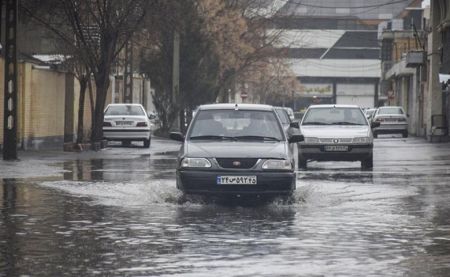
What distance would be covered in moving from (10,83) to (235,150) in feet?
41.7

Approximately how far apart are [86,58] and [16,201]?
823 inches

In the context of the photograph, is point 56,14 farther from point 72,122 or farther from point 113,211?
point 113,211

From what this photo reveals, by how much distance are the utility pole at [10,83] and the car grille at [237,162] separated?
1241cm

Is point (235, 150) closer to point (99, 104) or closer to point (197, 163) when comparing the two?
point (197, 163)

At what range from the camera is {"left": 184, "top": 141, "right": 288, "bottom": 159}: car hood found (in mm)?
17016

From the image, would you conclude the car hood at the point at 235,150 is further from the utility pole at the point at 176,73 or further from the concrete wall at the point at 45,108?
the utility pole at the point at 176,73

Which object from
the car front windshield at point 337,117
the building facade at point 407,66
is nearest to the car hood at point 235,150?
the car front windshield at point 337,117

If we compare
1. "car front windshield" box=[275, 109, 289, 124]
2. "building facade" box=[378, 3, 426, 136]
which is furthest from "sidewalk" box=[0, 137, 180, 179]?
"building facade" box=[378, 3, 426, 136]

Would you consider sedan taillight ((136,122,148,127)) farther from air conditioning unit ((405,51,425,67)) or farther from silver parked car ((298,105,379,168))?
air conditioning unit ((405,51,425,67))

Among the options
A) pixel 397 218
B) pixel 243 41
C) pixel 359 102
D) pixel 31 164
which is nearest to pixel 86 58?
pixel 31 164

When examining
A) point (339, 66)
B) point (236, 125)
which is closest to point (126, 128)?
point (236, 125)

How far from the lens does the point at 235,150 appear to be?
17.1 meters

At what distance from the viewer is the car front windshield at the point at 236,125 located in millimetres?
18234

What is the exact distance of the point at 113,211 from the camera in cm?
1638
